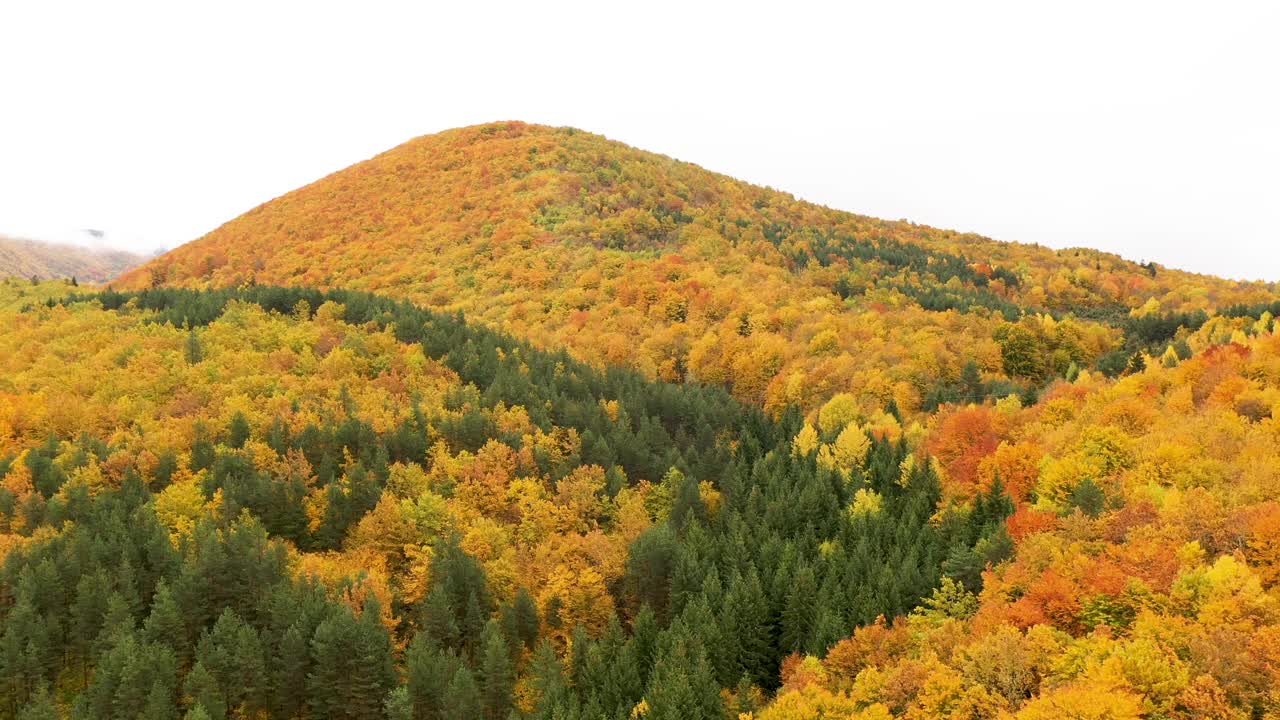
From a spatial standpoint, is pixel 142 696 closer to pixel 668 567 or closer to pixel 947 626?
pixel 668 567

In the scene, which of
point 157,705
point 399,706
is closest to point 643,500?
point 399,706

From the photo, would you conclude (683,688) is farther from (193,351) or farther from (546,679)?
(193,351)

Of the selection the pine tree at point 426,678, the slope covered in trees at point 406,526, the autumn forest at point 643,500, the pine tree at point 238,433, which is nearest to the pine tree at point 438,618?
the slope covered in trees at point 406,526

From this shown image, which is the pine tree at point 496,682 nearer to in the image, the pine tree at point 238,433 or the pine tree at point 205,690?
the pine tree at point 205,690

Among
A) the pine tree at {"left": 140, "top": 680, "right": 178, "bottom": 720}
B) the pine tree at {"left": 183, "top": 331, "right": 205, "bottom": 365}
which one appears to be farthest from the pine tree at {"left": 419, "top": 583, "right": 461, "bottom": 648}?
the pine tree at {"left": 183, "top": 331, "right": 205, "bottom": 365}

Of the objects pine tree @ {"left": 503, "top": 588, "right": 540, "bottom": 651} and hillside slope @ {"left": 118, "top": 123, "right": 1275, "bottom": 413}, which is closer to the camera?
pine tree @ {"left": 503, "top": 588, "right": 540, "bottom": 651}

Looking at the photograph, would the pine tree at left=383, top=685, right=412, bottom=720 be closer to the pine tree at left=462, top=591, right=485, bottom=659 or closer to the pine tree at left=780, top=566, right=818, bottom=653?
the pine tree at left=462, top=591, right=485, bottom=659

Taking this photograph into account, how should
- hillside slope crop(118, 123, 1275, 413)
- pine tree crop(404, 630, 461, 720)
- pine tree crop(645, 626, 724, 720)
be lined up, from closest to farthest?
pine tree crop(645, 626, 724, 720), pine tree crop(404, 630, 461, 720), hillside slope crop(118, 123, 1275, 413)
